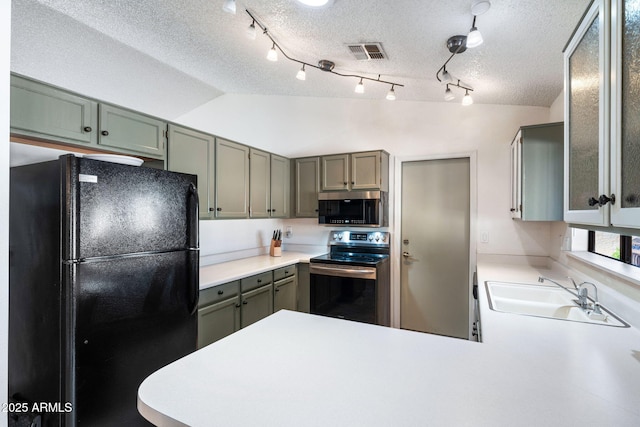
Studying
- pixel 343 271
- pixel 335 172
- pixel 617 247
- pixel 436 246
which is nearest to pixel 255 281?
pixel 343 271

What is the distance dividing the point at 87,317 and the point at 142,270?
32 cm

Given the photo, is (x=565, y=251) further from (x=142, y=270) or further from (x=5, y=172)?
(x=5, y=172)

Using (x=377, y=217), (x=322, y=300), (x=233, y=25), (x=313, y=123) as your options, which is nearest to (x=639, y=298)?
(x=377, y=217)

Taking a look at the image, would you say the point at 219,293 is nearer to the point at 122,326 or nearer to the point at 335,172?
the point at 122,326

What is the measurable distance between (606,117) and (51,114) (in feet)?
7.91

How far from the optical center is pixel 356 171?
338cm

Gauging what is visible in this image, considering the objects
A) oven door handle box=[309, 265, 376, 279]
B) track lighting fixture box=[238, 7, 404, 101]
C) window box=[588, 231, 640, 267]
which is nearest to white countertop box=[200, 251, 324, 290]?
oven door handle box=[309, 265, 376, 279]

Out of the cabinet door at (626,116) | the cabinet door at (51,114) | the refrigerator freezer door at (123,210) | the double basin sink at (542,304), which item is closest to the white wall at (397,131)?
the double basin sink at (542,304)

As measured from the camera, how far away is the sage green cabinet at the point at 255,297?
2.61 metres

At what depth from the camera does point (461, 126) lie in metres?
3.17

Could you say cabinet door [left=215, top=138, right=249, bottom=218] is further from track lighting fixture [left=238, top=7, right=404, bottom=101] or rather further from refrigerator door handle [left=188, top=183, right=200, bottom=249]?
track lighting fixture [left=238, top=7, right=404, bottom=101]

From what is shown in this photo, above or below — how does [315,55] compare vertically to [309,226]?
above

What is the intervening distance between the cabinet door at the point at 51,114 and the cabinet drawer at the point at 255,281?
4.91 feet

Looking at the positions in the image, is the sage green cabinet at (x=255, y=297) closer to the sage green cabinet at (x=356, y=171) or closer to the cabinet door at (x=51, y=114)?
the sage green cabinet at (x=356, y=171)
